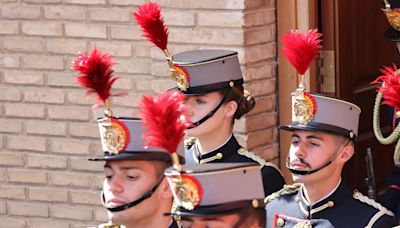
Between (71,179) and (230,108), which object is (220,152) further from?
(71,179)

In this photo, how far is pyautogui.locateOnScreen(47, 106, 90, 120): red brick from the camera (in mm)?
8945

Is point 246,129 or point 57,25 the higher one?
point 57,25

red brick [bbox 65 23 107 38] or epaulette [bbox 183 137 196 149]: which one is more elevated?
red brick [bbox 65 23 107 38]

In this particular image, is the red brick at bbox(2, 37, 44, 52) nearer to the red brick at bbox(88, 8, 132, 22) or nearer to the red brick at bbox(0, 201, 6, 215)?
the red brick at bbox(88, 8, 132, 22)

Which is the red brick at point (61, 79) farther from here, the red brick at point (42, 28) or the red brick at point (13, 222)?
the red brick at point (13, 222)

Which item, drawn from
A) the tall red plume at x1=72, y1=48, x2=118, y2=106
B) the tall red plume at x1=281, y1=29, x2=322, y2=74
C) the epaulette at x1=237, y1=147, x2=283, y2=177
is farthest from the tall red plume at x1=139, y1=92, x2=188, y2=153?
the epaulette at x1=237, y1=147, x2=283, y2=177

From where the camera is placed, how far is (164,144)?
5.29 m

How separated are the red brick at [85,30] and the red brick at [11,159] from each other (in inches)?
33.3

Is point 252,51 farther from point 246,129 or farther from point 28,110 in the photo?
point 28,110

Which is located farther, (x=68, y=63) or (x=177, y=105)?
(x=68, y=63)

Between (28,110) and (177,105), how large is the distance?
12.6 ft

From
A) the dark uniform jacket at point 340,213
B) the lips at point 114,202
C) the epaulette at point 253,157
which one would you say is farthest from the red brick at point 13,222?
the lips at point 114,202

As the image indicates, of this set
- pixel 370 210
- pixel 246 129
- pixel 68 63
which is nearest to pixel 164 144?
pixel 370 210

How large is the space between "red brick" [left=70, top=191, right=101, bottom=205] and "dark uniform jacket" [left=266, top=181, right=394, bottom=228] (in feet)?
6.85
